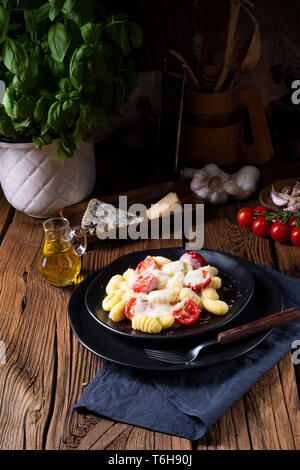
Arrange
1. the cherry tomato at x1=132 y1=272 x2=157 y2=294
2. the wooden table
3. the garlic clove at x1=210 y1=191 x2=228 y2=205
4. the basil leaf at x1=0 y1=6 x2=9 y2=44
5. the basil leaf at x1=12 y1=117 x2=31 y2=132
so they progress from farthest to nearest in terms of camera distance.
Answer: the garlic clove at x1=210 y1=191 x2=228 y2=205 → the basil leaf at x1=12 y1=117 x2=31 y2=132 → the basil leaf at x1=0 y1=6 x2=9 y2=44 → the cherry tomato at x1=132 y1=272 x2=157 y2=294 → the wooden table

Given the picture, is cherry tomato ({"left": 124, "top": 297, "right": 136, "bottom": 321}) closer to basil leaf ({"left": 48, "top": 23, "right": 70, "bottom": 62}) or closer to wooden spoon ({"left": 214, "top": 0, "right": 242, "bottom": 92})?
basil leaf ({"left": 48, "top": 23, "right": 70, "bottom": 62})

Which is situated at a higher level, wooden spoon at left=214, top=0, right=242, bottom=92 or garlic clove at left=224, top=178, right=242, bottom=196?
wooden spoon at left=214, top=0, right=242, bottom=92

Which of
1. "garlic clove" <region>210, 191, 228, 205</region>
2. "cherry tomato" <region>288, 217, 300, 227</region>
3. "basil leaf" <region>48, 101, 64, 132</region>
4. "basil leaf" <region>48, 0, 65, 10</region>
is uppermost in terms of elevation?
"basil leaf" <region>48, 0, 65, 10</region>

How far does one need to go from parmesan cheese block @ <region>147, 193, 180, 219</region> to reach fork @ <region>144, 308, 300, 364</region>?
1.94 feet

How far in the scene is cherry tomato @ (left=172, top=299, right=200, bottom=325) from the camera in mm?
1179

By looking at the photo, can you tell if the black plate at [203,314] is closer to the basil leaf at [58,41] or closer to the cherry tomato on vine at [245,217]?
the cherry tomato on vine at [245,217]

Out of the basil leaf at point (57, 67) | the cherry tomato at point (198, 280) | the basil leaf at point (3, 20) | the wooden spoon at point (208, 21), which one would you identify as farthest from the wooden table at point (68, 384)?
the wooden spoon at point (208, 21)

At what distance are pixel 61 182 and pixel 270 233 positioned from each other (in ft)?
2.14

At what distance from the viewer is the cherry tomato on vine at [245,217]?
1731 millimetres

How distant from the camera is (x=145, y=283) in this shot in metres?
1.26

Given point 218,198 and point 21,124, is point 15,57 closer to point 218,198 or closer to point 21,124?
point 21,124

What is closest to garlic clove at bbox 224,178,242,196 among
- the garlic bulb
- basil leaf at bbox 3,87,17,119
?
the garlic bulb

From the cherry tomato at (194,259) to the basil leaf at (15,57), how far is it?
0.63 meters
